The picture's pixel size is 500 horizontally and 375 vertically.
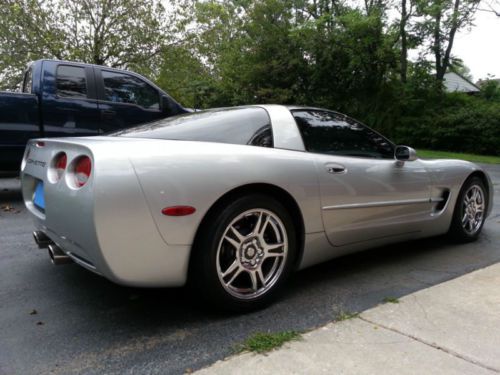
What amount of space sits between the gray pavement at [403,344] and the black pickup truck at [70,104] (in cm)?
476

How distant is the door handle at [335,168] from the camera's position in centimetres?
301

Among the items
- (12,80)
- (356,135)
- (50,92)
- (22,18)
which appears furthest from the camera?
(12,80)

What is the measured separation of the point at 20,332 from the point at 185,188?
1181 millimetres

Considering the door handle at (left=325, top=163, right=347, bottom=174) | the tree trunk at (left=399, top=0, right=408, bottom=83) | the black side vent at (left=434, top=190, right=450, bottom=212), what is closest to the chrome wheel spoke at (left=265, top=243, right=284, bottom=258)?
the door handle at (left=325, top=163, right=347, bottom=174)

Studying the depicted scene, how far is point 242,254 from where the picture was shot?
259cm

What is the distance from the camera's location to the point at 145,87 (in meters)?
6.70

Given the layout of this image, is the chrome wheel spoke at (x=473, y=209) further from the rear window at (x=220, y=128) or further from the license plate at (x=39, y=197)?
the license plate at (x=39, y=197)

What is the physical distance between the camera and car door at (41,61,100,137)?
Result: 5.81 metres

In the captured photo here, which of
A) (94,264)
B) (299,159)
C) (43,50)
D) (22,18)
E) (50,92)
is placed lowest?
(94,264)

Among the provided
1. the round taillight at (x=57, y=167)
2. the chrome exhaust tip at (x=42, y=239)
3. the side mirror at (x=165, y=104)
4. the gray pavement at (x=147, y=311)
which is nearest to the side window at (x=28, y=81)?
the side mirror at (x=165, y=104)

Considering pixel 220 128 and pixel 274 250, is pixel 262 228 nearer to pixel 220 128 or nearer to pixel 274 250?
pixel 274 250

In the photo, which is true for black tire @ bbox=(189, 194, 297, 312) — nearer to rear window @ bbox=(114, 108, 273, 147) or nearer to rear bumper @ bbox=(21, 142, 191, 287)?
rear bumper @ bbox=(21, 142, 191, 287)

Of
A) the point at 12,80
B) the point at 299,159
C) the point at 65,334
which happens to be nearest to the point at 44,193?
the point at 65,334

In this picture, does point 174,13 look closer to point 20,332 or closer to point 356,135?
point 356,135
